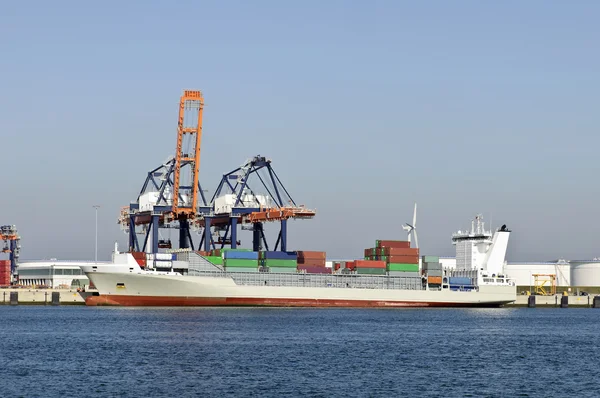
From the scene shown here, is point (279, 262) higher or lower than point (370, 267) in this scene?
higher

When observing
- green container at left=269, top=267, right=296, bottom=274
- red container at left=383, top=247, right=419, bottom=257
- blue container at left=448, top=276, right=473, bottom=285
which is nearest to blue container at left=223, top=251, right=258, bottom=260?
green container at left=269, top=267, right=296, bottom=274

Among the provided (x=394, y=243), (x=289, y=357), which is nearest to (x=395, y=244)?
(x=394, y=243)

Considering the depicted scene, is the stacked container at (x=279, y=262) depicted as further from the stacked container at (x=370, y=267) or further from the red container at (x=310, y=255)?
the stacked container at (x=370, y=267)

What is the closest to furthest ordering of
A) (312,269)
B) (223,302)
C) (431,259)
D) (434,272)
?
(223,302) → (312,269) → (434,272) → (431,259)

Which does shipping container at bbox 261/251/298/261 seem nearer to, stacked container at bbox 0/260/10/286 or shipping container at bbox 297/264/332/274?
shipping container at bbox 297/264/332/274

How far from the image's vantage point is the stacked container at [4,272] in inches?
5674

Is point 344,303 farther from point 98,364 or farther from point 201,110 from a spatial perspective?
point 98,364

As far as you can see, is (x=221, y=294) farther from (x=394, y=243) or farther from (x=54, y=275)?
(x=54, y=275)

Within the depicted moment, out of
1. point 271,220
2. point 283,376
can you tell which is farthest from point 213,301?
point 283,376

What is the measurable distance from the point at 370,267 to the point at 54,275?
2588 inches

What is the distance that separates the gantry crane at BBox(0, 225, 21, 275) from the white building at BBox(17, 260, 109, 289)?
7508mm

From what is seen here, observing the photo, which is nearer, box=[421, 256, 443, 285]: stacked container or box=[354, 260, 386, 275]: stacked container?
box=[354, 260, 386, 275]: stacked container

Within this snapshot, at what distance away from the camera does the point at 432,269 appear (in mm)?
109375

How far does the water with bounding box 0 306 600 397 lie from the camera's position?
3984cm
